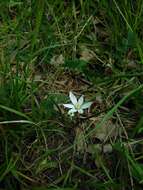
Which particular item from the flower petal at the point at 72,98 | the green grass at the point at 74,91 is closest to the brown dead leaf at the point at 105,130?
the green grass at the point at 74,91

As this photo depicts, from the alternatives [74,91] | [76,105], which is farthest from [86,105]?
[74,91]

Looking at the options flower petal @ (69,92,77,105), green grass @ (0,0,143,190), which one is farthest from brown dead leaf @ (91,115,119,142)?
flower petal @ (69,92,77,105)

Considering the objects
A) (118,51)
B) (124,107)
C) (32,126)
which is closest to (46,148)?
(32,126)

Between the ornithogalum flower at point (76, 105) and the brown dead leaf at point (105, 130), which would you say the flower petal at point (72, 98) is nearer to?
the ornithogalum flower at point (76, 105)

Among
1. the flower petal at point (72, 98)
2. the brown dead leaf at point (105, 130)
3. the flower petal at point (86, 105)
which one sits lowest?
the brown dead leaf at point (105, 130)

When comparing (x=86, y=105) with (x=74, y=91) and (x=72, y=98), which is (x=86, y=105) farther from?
(x=74, y=91)
